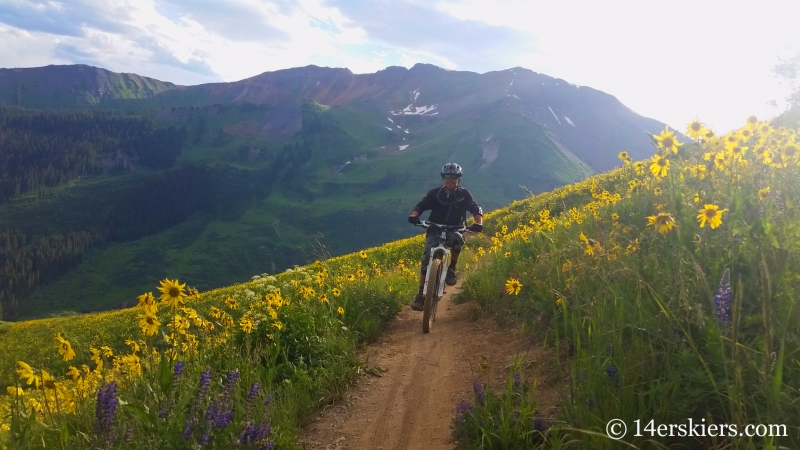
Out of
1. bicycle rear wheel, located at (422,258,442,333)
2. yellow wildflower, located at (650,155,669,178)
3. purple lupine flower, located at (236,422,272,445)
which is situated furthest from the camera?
bicycle rear wheel, located at (422,258,442,333)

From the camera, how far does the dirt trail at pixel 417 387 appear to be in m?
4.73

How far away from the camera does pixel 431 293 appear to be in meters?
7.92

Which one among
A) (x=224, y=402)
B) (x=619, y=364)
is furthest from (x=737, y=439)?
(x=224, y=402)

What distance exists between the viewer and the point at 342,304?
25.3ft

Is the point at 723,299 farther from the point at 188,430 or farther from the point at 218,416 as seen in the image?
the point at 188,430

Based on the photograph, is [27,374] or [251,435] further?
[251,435]

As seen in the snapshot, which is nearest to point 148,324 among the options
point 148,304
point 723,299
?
point 148,304

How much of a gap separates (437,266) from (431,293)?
53 centimetres

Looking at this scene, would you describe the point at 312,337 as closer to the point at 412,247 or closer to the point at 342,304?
the point at 342,304

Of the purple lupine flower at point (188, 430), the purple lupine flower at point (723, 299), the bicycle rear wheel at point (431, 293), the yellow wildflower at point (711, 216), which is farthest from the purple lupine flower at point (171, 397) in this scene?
the bicycle rear wheel at point (431, 293)

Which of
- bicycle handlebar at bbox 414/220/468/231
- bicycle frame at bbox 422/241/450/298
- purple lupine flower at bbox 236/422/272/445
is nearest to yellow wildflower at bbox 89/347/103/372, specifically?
purple lupine flower at bbox 236/422/272/445

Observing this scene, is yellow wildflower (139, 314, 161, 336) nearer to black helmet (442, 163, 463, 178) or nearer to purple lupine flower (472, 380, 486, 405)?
purple lupine flower (472, 380, 486, 405)

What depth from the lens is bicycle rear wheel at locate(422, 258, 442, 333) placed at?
25.8ft

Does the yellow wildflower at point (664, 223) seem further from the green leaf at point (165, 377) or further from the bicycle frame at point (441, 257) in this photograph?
the bicycle frame at point (441, 257)
